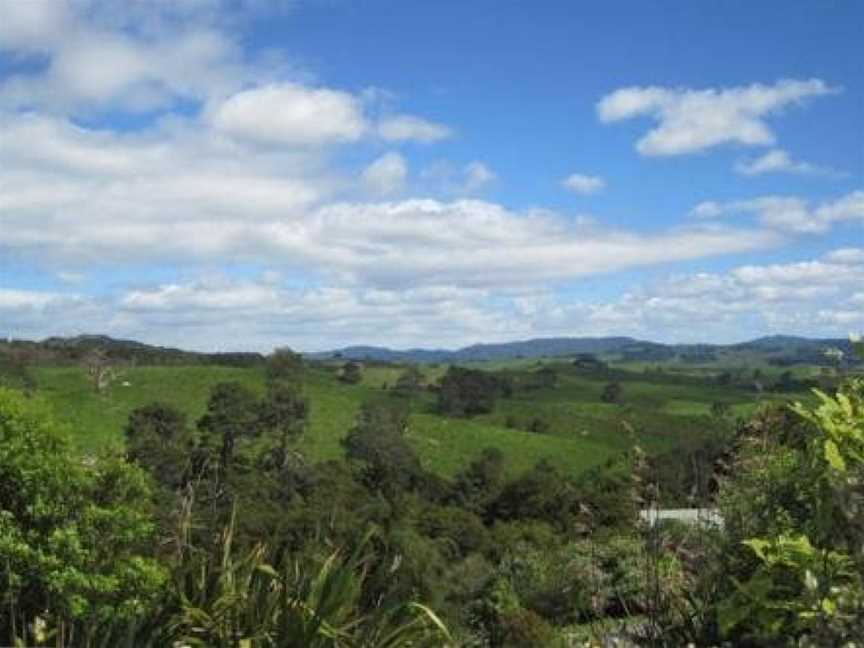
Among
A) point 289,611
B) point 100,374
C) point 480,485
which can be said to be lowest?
point 480,485

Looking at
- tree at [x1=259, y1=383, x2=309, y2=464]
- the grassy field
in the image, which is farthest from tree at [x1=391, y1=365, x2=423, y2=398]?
tree at [x1=259, y1=383, x2=309, y2=464]

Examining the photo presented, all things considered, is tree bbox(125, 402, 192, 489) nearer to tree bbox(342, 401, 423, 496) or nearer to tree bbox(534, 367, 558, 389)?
tree bbox(342, 401, 423, 496)

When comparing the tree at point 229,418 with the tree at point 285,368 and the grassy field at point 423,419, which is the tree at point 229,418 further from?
the tree at point 285,368

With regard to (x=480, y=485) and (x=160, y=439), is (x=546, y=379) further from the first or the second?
(x=160, y=439)

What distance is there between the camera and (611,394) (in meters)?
133

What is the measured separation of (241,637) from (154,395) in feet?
324

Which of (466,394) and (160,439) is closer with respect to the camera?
(160,439)

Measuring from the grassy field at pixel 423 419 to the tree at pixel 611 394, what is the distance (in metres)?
4.74

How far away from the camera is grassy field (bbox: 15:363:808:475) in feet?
301

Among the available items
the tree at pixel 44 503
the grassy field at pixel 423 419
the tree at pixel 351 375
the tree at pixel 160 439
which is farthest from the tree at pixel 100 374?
the tree at pixel 44 503

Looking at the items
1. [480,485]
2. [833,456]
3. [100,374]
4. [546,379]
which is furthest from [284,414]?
[833,456]

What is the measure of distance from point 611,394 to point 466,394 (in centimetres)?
2189

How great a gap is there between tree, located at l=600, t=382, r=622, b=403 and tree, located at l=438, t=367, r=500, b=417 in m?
13.1

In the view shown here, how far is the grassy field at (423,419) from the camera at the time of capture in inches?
3607
